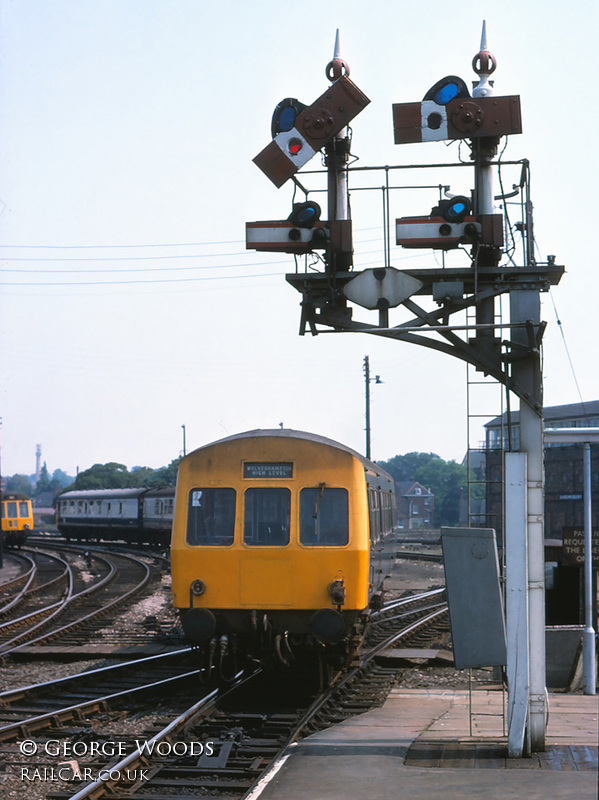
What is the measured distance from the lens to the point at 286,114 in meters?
8.21

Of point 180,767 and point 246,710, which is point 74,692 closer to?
point 246,710

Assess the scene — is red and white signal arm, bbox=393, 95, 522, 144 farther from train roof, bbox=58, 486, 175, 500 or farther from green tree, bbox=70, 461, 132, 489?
green tree, bbox=70, 461, 132, 489

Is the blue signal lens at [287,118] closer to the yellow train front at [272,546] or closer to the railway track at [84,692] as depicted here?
the yellow train front at [272,546]

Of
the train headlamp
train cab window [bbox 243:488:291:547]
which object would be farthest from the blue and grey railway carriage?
the train headlamp

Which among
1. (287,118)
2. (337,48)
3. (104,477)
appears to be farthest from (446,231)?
(104,477)

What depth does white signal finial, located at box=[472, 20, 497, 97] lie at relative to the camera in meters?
8.06

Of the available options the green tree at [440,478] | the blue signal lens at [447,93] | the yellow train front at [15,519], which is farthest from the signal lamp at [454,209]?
the green tree at [440,478]

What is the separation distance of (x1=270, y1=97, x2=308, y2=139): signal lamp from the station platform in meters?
5.05

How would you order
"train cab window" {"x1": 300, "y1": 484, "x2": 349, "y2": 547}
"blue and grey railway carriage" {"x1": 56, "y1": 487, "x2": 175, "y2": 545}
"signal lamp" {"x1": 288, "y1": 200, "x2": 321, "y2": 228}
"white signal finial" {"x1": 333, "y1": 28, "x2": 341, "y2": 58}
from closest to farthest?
1. "signal lamp" {"x1": 288, "y1": 200, "x2": 321, "y2": 228}
2. "white signal finial" {"x1": 333, "y1": 28, "x2": 341, "y2": 58}
3. "train cab window" {"x1": 300, "y1": 484, "x2": 349, "y2": 547}
4. "blue and grey railway carriage" {"x1": 56, "y1": 487, "x2": 175, "y2": 545}

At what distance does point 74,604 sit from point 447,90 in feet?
51.8

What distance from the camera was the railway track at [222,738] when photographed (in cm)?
734

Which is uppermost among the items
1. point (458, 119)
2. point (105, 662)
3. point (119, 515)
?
point (458, 119)

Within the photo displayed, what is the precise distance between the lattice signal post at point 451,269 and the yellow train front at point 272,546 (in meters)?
2.97
